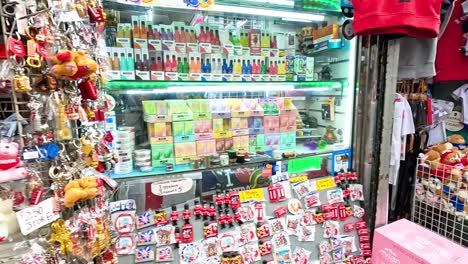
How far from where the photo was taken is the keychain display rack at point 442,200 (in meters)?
1.51

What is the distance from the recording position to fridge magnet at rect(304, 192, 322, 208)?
1.57 metres

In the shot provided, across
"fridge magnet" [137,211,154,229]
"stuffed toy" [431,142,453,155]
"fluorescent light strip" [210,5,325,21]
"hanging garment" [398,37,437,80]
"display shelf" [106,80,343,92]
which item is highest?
"fluorescent light strip" [210,5,325,21]

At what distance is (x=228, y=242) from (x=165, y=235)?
33cm

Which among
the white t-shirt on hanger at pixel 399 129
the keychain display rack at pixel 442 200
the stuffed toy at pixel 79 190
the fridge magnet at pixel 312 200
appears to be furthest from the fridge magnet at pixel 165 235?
the keychain display rack at pixel 442 200

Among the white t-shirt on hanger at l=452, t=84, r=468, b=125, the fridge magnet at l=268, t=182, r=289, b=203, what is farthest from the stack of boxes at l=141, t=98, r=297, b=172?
the white t-shirt on hanger at l=452, t=84, r=468, b=125

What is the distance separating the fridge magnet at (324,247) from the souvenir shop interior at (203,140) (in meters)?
0.01

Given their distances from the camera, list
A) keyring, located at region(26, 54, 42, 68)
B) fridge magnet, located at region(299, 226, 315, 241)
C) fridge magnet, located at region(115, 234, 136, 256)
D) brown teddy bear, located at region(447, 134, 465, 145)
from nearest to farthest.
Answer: keyring, located at region(26, 54, 42, 68) → fridge magnet, located at region(115, 234, 136, 256) → fridge magnet, located at region(299, 226, 315, 241) → brown teddy bear, located at region(447, 134, 465, 145)

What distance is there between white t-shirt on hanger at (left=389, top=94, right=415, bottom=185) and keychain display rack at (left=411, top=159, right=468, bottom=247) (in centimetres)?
18

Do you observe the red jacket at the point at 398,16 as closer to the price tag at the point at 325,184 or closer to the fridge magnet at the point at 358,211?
the price tag at the point at 325,184

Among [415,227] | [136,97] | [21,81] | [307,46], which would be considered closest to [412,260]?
[415,227]

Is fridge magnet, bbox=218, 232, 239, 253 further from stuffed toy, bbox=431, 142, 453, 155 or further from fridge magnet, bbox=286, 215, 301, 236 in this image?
stuffed toy, bbox=431, 142, 453, 155

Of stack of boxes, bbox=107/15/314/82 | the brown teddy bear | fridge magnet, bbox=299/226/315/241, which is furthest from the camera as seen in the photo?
Answer: the brown teddy bear

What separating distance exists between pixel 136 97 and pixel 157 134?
0.75 ft

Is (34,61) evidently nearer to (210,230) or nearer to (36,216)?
(36,216)
